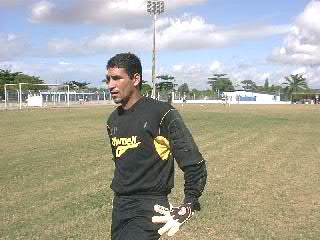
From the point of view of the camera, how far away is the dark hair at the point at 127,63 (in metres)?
3.52

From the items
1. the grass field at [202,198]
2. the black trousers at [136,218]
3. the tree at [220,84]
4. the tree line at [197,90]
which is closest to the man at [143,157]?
the black trousers at [136,218]

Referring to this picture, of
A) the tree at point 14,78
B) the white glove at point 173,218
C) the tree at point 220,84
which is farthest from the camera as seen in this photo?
the tree at point 220,84

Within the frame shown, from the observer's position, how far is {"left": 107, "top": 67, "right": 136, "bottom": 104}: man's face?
3.51 m

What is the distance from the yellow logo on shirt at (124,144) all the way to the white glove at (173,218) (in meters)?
0.53

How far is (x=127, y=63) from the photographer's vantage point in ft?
11.5

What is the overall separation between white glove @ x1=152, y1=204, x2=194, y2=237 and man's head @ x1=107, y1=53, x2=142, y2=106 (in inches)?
33.1

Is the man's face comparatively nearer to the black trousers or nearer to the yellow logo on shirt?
the yellow logo on shirt

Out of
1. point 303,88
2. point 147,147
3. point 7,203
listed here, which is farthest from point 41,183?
point 303,88

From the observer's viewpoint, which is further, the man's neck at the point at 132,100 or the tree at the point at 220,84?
the tree at the point at 220,84

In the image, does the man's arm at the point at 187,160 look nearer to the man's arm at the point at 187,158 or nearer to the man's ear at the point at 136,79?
the man's arm at the point at 187,158

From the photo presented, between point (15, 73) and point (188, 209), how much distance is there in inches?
4270

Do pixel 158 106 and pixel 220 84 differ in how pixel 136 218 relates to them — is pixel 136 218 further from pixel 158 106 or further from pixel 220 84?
pixel 220 84

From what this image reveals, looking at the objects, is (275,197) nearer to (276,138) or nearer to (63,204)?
(63,204)

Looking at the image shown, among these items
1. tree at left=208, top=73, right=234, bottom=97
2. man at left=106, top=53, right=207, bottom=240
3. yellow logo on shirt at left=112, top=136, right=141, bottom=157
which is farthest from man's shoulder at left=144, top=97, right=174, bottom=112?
tree at left=208, top=73, right=234, bottom=97
